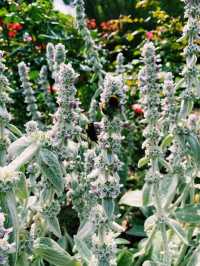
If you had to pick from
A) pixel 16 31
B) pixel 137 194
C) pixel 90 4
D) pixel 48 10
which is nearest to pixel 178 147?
pixel 137 194

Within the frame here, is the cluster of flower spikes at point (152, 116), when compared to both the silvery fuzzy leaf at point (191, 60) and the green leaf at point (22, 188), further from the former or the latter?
the green leaf at point (22, 188)

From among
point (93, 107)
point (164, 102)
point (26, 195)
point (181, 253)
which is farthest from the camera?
point (93, 107)

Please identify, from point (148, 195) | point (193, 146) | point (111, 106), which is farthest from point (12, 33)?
point (111, 106)

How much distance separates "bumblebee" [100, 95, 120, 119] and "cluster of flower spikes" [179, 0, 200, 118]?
847mm

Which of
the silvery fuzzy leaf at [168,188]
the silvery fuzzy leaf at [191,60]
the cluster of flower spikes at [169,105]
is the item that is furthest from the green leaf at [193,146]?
the silvery fuzzy leaf at [191,60]

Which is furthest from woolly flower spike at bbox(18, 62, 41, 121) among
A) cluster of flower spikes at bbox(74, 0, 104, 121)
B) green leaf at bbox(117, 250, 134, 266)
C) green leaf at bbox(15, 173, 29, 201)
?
green leaf at bbox(15, 173, 29, 201)

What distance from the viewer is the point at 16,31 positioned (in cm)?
556

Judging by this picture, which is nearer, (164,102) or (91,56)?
(164,102)

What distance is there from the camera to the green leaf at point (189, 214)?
9.18 feet

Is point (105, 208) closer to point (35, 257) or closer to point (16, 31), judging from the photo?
point (35, 257)

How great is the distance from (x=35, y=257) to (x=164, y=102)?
963 mm

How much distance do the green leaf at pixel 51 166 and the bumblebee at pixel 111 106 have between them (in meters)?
0.27

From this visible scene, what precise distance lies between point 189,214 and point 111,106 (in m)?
1.08

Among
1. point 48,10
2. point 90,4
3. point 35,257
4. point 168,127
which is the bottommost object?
point 35,257
